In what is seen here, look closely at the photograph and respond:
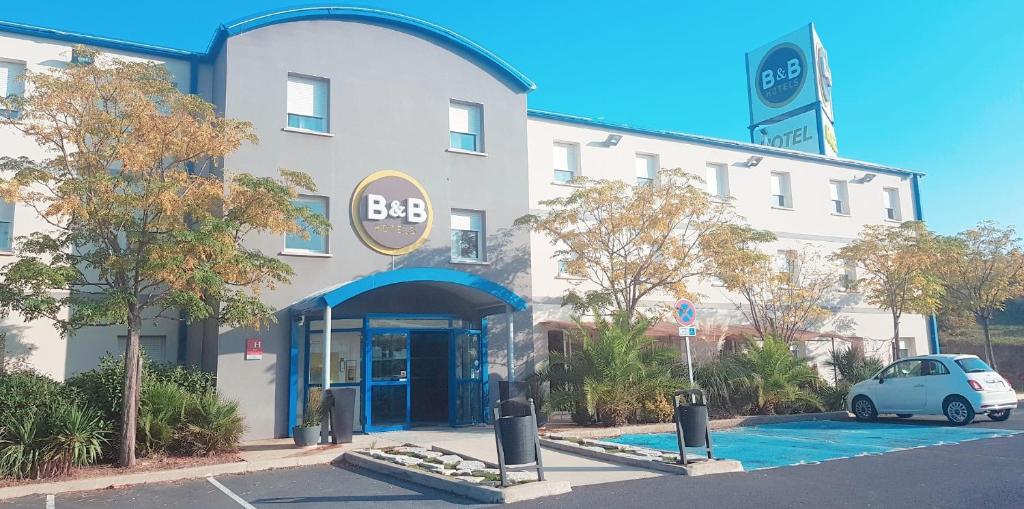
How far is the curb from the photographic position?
10.1 metres

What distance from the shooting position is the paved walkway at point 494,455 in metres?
10.1

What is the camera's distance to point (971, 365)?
631 inches

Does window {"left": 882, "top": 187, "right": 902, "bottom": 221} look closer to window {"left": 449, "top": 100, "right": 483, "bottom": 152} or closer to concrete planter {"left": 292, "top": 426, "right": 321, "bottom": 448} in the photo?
window {"left": 449, "top": 100, "right": 483, "bottom": 152}

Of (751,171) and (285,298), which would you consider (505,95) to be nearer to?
(285,298)

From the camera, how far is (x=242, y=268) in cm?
1213

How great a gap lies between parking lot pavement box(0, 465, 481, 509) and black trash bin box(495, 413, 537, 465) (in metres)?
0.75

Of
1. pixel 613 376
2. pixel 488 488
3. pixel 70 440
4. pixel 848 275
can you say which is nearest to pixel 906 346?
pixel 848 275

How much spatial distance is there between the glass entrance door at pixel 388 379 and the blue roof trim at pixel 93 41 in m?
7.90

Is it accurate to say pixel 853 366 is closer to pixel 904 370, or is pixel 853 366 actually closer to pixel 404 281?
pixel 904 370

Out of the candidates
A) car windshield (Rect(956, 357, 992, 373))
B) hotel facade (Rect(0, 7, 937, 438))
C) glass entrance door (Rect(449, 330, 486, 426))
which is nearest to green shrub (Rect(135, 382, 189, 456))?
hotel facade (Rect(0, 7, 937, 438))

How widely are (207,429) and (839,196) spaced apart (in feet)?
77.2

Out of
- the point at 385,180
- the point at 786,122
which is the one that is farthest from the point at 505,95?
the point at 786,122

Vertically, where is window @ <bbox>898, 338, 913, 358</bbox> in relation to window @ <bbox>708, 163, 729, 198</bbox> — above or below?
below

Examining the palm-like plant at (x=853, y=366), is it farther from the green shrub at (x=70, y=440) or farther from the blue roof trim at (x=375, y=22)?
the green shrub at (x=70, y=440)
